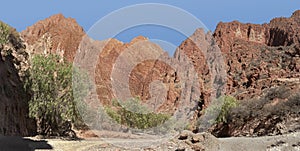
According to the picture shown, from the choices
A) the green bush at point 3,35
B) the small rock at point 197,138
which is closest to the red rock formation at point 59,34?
the green bush at point 3,35

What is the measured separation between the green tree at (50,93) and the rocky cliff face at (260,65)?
15627mm

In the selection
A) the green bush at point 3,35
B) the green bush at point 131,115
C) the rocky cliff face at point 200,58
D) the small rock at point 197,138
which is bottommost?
the small rock at point 197,138

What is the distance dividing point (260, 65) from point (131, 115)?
54.8 m

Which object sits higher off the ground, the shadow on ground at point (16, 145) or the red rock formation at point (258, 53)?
the red rock formation at point (258, 53)

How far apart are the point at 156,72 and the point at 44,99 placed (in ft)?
275

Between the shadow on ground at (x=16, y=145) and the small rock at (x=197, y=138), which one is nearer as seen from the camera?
the shadow on ground at (x=16, y=145)

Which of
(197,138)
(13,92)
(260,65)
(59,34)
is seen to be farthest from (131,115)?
(59,34)

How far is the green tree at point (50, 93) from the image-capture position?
34.6m

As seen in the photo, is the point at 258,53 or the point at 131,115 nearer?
the point at 131,115

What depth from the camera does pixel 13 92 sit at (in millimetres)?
33031

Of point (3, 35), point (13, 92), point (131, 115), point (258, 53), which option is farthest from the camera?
point (258, 53)

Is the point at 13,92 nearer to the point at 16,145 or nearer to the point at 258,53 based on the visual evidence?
the point at 16,145

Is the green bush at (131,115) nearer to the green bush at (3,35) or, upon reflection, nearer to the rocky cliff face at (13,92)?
the rocky cliff face at (13,92)

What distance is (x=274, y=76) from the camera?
87625 millimetres
